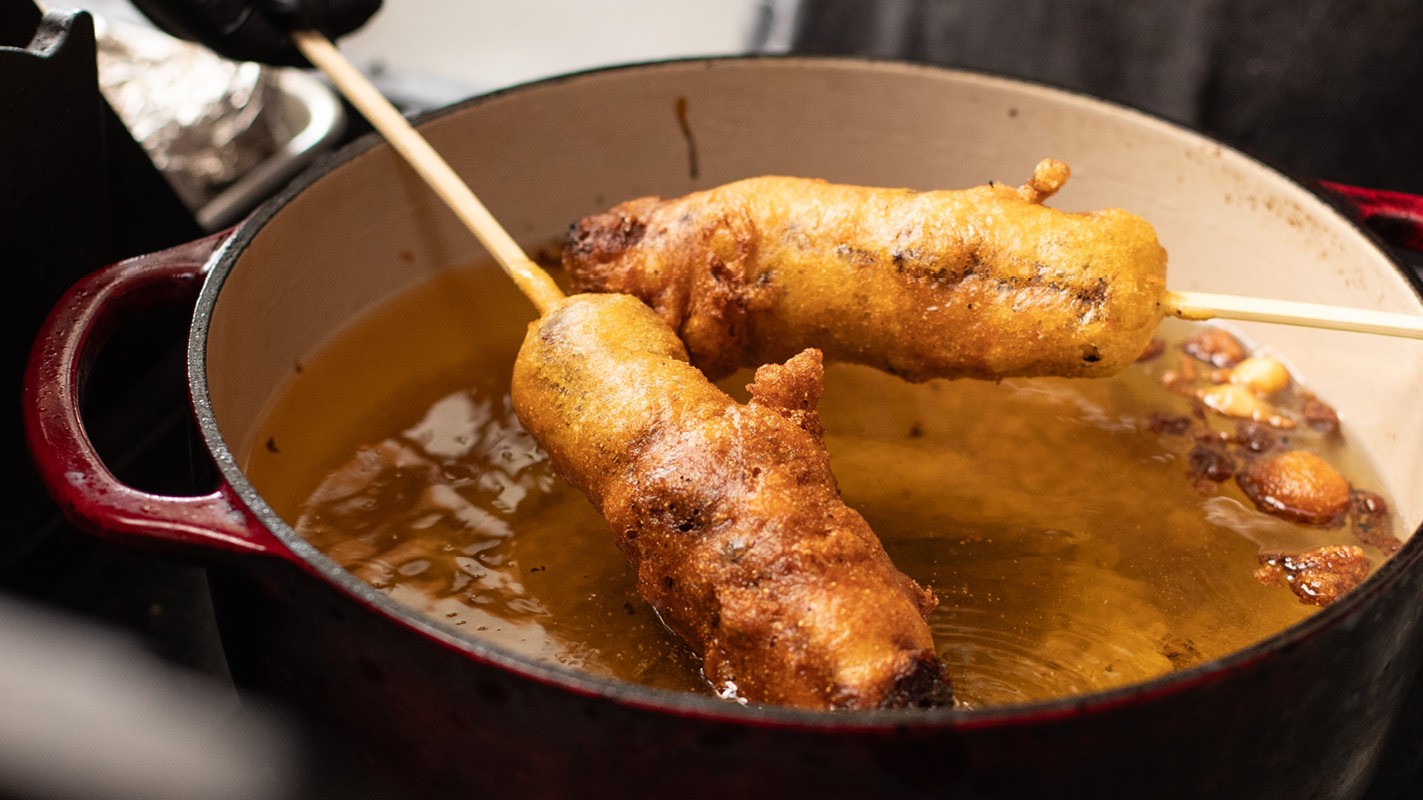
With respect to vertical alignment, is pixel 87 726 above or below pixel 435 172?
above

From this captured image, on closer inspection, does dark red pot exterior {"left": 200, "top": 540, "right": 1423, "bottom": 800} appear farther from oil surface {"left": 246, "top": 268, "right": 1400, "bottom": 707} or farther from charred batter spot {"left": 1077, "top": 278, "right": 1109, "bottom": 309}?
charred batter spot {"left": 1077, "top": 278, "right": 1109, "bottom": 309}

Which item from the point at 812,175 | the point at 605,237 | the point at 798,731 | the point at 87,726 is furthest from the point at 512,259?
the point at 87,726

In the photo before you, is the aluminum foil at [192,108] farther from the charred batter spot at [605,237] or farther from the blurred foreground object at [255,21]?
the charred batter spot at [605,237]

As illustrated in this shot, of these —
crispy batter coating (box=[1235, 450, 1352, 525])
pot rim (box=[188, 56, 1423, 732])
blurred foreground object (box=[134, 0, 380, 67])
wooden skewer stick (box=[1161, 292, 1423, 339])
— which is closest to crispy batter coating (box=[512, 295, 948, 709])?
pot rim (box=[188, 56, 1423, 732])

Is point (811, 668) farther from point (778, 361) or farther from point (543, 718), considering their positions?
point (778, 361)

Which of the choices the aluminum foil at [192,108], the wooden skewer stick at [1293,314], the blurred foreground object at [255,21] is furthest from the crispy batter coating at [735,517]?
the aluminum foil at [192,108]

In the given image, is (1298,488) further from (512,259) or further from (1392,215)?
(512,259)
